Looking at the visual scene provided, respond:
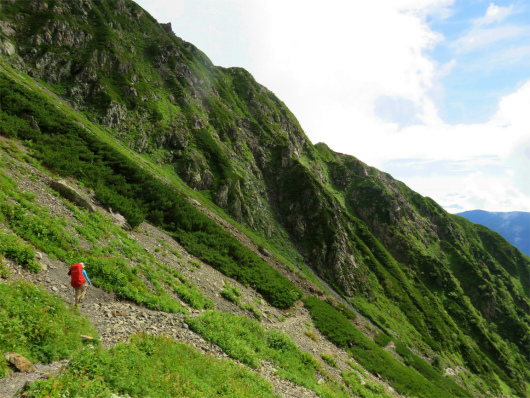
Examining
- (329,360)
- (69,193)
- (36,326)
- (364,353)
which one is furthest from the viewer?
(364,353)

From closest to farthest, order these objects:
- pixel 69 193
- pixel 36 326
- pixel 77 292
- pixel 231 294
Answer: pixel 36 326
pixel 77 292
pixel 69 193
pixel 231 294

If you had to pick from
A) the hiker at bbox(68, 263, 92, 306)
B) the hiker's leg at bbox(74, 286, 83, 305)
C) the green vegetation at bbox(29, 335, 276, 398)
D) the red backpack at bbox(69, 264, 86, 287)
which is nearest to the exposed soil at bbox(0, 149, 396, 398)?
the hiker's leg at bbox(74, 286, 83, 305)

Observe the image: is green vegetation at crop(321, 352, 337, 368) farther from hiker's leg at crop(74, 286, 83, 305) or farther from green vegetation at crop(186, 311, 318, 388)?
→ hiker's leg at crop(74, 286, 83, 305)

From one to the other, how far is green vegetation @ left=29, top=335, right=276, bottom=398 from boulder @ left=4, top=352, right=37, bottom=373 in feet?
2.99

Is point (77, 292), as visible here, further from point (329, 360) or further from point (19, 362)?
point (329, 360)

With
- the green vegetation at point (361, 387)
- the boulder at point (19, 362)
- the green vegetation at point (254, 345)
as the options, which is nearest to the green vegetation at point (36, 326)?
the boulder at point (19, 362)

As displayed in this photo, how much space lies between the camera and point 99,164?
31094 mm

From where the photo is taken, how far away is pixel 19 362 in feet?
20.7

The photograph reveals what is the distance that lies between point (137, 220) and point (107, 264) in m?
11.1

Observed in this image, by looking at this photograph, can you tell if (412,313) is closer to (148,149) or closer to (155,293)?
(155,293)

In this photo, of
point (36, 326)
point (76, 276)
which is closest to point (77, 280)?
point (76, 276)

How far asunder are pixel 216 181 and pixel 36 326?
Result: 2383 inches

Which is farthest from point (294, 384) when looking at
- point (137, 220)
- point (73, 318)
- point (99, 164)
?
point (99, 164)

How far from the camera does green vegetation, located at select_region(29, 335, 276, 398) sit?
6177 mm
